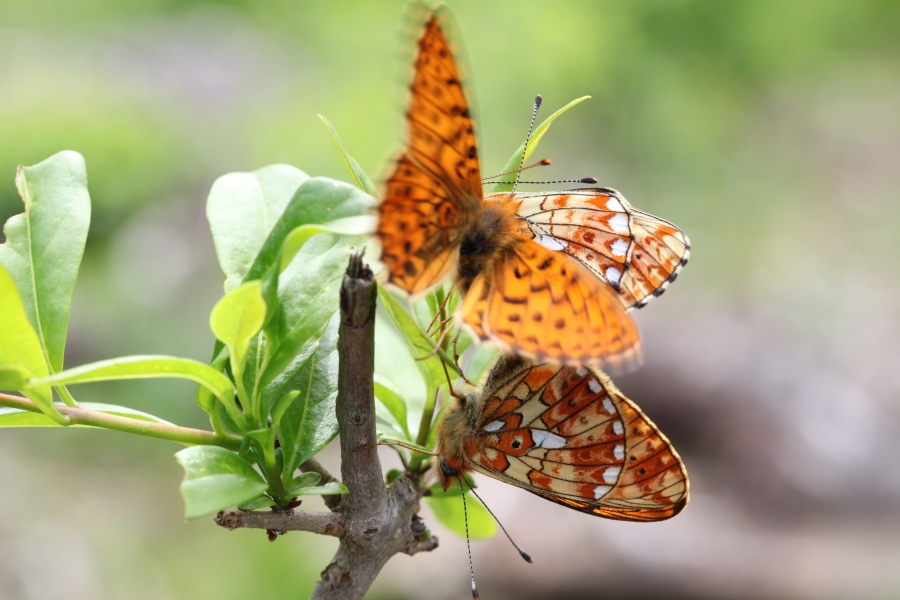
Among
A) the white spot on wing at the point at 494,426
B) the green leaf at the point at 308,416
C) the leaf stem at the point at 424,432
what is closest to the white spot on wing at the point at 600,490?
the white spot on wing at the point at 494,426

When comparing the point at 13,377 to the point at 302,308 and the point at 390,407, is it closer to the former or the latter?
the point at 302,308

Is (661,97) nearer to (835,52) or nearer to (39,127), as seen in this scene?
(835,52)

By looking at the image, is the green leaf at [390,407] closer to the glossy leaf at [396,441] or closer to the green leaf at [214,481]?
the glossy leaf at [396,441]

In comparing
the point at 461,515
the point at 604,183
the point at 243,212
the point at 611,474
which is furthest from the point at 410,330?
the point at 604,183

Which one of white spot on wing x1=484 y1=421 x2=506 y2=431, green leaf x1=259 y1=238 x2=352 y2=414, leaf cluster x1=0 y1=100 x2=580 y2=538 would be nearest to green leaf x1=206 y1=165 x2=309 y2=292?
leaf cluster x1=0 y1=100 x2=580 y2=538

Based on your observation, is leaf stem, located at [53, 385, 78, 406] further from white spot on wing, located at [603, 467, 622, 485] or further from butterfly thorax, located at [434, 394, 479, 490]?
white spot on wing, located at [603, 467, 622, 485]
